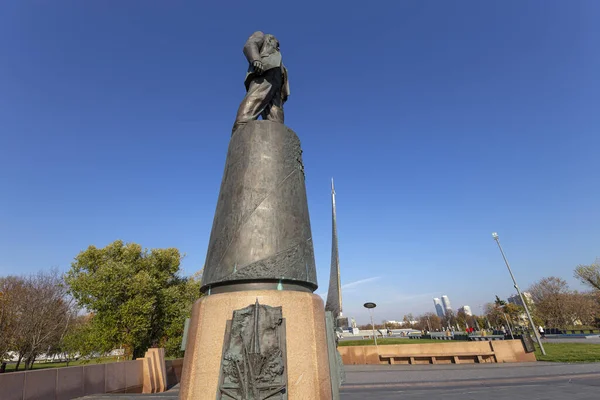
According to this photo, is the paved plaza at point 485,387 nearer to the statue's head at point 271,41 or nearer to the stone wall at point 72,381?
the stone wall at point 72,381

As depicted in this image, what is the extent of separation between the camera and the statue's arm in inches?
204

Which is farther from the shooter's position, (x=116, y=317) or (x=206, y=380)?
(x=116, y=317)

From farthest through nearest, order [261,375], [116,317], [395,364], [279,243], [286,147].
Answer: [116,317] < [395,364] < [286,147] < [279,243] < [261,375]

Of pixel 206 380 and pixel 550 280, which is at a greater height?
pixel 550 280

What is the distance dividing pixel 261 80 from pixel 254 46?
56 centimetres

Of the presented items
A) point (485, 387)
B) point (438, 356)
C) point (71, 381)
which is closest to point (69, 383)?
point (71, 381)

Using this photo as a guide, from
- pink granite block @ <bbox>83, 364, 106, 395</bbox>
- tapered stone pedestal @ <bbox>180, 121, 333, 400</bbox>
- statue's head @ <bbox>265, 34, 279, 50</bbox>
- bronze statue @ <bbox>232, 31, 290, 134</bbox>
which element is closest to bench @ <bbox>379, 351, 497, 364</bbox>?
pink granite block @ <bbox>83, 364, 106, 395</bbox>

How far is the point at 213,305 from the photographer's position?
3.62 metres

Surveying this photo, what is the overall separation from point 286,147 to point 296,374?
3.05m

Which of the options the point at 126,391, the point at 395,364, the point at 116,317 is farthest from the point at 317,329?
the point at 116,317

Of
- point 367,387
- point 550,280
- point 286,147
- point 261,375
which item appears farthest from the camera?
point 550,280

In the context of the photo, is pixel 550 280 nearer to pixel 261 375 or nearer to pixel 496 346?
pixel 496 346

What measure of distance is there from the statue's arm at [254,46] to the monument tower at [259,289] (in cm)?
5

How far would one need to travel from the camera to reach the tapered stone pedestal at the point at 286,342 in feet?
10.9
